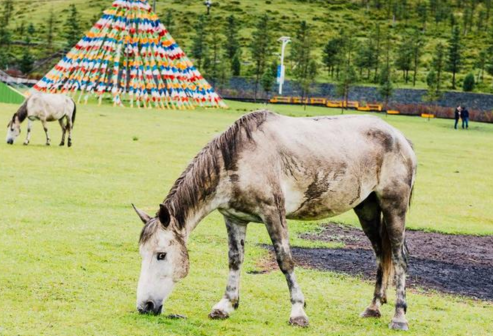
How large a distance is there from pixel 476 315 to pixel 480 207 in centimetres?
1150

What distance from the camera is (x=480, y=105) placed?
9212 centimetres

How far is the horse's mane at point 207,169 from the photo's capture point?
8484 mm

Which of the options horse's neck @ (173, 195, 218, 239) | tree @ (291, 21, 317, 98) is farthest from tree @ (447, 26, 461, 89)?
horse's neck @ (173, 195, 218, 239)

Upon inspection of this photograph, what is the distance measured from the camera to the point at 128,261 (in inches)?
471

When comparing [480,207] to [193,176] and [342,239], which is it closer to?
[342,239]

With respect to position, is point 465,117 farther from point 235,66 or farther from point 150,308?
point 150,308

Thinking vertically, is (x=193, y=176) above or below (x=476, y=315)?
above

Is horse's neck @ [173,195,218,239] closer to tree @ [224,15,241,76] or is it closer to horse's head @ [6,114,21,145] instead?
horse's head @ [6,114,21,145]

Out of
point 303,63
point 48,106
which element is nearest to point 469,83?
point 303,63

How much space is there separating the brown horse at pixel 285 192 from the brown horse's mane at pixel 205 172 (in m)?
0.01

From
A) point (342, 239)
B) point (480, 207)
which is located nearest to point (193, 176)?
point (342, 239)

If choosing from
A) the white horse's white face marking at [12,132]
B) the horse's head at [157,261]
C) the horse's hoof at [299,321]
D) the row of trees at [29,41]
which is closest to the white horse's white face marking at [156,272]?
the horse's head at [157,261]

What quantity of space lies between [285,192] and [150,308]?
2139 mm

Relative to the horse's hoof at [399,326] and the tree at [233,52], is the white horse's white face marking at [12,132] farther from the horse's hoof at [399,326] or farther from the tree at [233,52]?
the tree at [233,52]
